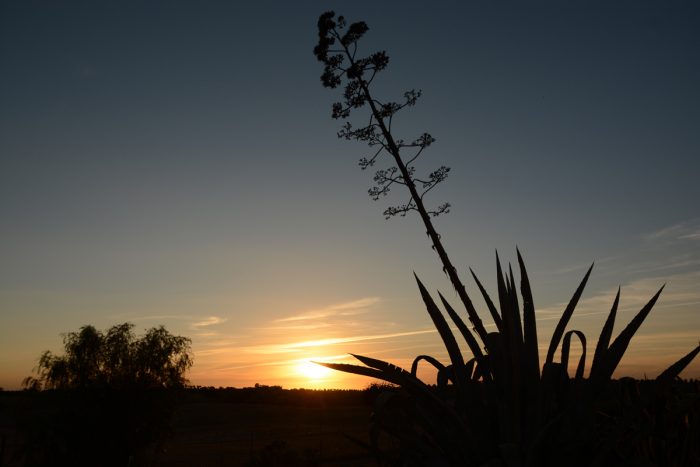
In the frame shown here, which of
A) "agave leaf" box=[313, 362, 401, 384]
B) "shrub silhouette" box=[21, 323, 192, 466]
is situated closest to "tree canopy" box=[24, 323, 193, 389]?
"shrub silhouette" box=[21, 323, 192, 466]

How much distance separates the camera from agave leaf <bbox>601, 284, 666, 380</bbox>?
8.95 ft

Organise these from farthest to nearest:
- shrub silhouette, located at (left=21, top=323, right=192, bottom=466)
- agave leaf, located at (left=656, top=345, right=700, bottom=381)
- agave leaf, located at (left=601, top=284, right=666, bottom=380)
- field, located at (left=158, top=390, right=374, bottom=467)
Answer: field, located at (left=158, top=390, right=374, bottom=467), shrub silhouette, located at (left=21, top=323, right=192, bottom=466), agave leaf, located at (left=601, top=284, right=666, bottom=380), agave leaf, located at (left=656, top=345, right=700, bottom=381)

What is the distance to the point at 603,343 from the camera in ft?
9.18

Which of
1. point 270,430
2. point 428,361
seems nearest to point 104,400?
point 428,361

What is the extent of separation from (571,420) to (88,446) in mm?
24148

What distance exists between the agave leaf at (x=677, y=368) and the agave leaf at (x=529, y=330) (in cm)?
55

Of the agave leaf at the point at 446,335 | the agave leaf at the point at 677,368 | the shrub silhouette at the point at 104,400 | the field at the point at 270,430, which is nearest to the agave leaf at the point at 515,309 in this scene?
the agave leaf at the point at 446,335

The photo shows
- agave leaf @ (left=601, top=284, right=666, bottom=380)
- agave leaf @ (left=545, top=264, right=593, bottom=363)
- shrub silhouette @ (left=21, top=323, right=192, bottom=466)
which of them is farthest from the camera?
shrub silhouette @ (left=21, top=323, right=192, bottom=466)

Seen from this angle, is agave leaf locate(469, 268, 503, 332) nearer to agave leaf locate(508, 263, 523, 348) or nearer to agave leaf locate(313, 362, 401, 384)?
agave leaf locate(508, 263, 523, 348)

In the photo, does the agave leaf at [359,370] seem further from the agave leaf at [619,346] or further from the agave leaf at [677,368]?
the agave leaf at [677,368]

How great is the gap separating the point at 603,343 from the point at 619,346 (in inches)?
3.1

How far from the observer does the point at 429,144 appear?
1243 cm

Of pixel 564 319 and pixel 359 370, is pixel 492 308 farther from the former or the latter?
pixel 359 370

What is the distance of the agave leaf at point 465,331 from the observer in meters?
2.95
